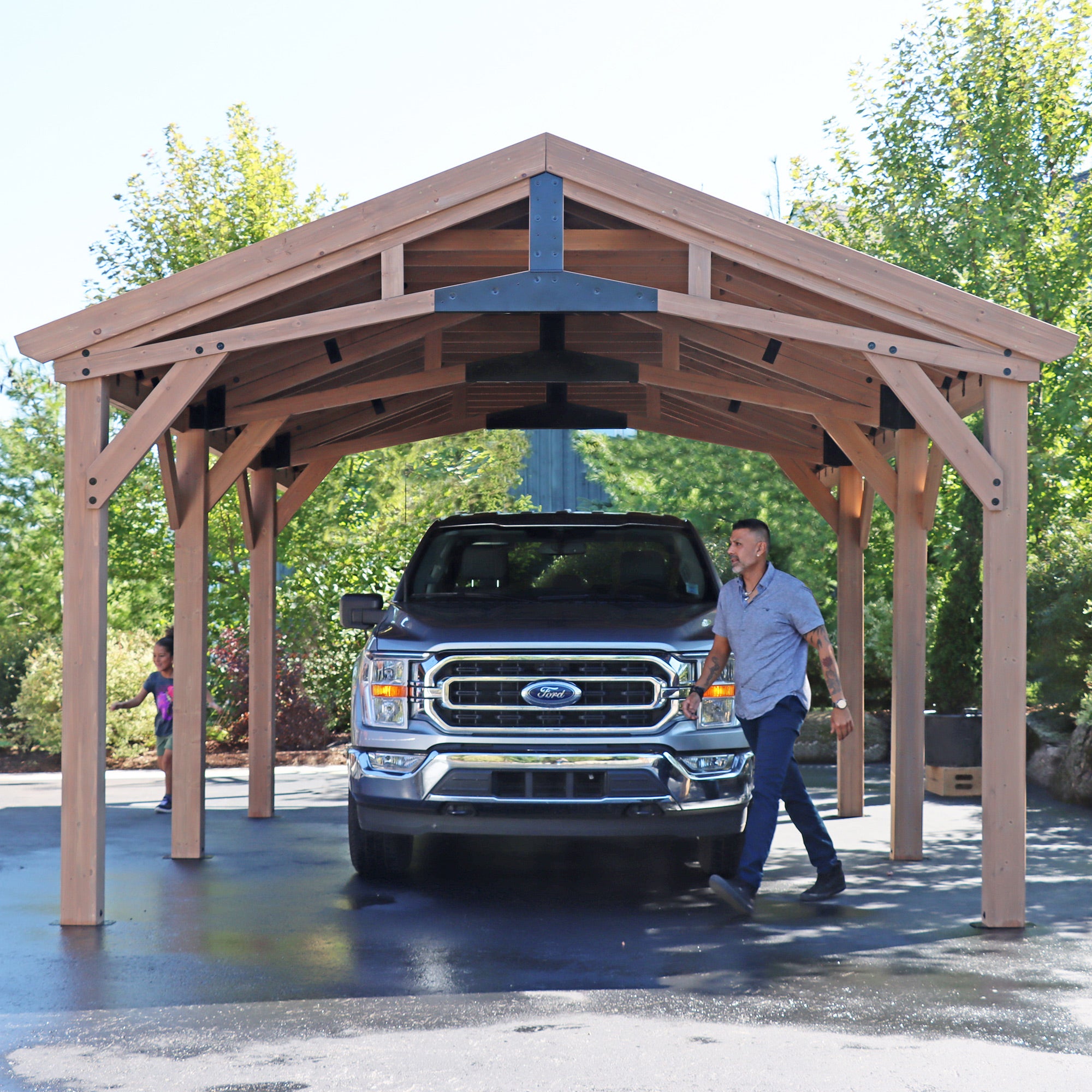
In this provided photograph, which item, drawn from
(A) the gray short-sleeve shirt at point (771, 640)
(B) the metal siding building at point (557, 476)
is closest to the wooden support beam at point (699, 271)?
(A) the gray short-sleeve shirt at point (771, 640)

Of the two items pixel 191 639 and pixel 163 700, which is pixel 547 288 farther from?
pixel 163 700

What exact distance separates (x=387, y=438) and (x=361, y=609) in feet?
13.5

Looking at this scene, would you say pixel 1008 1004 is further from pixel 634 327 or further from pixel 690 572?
pixel 634 327

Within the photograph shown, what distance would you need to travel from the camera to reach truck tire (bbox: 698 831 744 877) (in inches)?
314

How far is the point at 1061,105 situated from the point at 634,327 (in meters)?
7.46

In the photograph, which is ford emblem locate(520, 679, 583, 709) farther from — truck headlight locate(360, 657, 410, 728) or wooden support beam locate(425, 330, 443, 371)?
wooden support beam locate(425, 330, 443, 371)

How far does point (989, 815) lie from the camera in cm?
706

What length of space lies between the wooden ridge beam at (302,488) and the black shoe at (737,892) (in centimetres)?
581

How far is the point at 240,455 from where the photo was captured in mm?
9617

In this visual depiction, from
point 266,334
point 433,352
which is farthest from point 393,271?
point 433,352

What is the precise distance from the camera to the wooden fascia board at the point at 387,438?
11.8 metres

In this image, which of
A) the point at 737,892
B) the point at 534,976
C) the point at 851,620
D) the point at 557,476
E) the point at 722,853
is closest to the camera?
the point at 534,976

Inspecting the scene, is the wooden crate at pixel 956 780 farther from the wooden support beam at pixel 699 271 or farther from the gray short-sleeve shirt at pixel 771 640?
the wooden support beam at pixel 699 271

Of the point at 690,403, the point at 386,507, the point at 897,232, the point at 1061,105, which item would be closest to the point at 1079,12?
the point at 1061,105
